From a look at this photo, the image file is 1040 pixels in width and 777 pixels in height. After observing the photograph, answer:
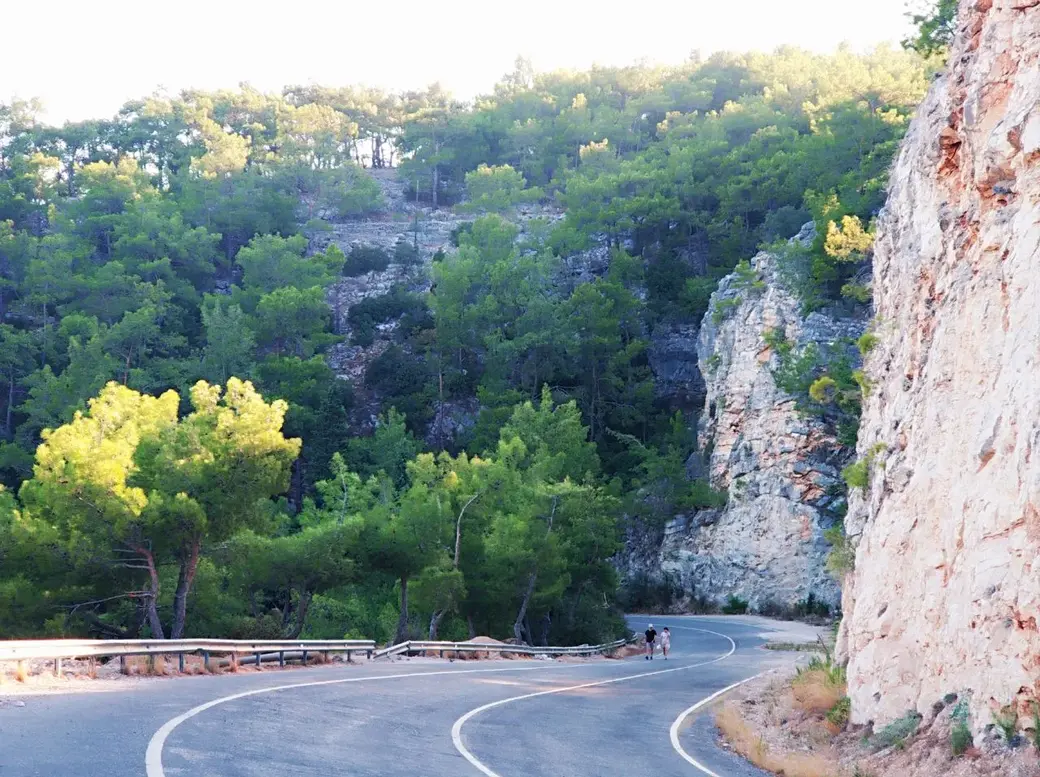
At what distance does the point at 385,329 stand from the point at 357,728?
65.9m

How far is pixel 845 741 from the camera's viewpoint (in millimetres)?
16062

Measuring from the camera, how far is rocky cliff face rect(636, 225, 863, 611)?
53.9 m

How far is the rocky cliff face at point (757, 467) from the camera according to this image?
53875mm

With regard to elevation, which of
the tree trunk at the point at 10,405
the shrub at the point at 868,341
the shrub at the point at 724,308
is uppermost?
the shrub at the point at 724,308

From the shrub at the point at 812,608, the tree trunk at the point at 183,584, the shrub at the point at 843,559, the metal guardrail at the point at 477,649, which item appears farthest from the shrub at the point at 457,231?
the shrub at the point at 843,559

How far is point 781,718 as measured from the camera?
19125 mm

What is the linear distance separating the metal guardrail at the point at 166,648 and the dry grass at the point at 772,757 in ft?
31.3

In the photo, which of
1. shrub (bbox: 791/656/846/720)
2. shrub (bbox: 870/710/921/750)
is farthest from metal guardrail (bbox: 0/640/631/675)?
shrub (bbox: 870/710/921/750)

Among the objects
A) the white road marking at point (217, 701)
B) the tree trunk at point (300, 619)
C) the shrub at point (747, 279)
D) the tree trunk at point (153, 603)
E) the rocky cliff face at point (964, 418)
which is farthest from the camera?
the shrub at point (747, 279)

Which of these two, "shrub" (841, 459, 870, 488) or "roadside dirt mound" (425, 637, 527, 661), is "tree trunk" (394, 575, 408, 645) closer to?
"roadside dirt mound" (425, 637, 527, 661)

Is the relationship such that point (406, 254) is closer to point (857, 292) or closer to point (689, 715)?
point (857, 292)

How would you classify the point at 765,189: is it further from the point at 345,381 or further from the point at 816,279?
the point at 345,381

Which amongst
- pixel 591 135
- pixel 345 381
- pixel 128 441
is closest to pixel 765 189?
pixel 345 381

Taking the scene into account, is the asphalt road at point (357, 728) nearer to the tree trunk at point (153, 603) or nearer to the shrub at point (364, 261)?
the tree trunk at point (153, 603)
